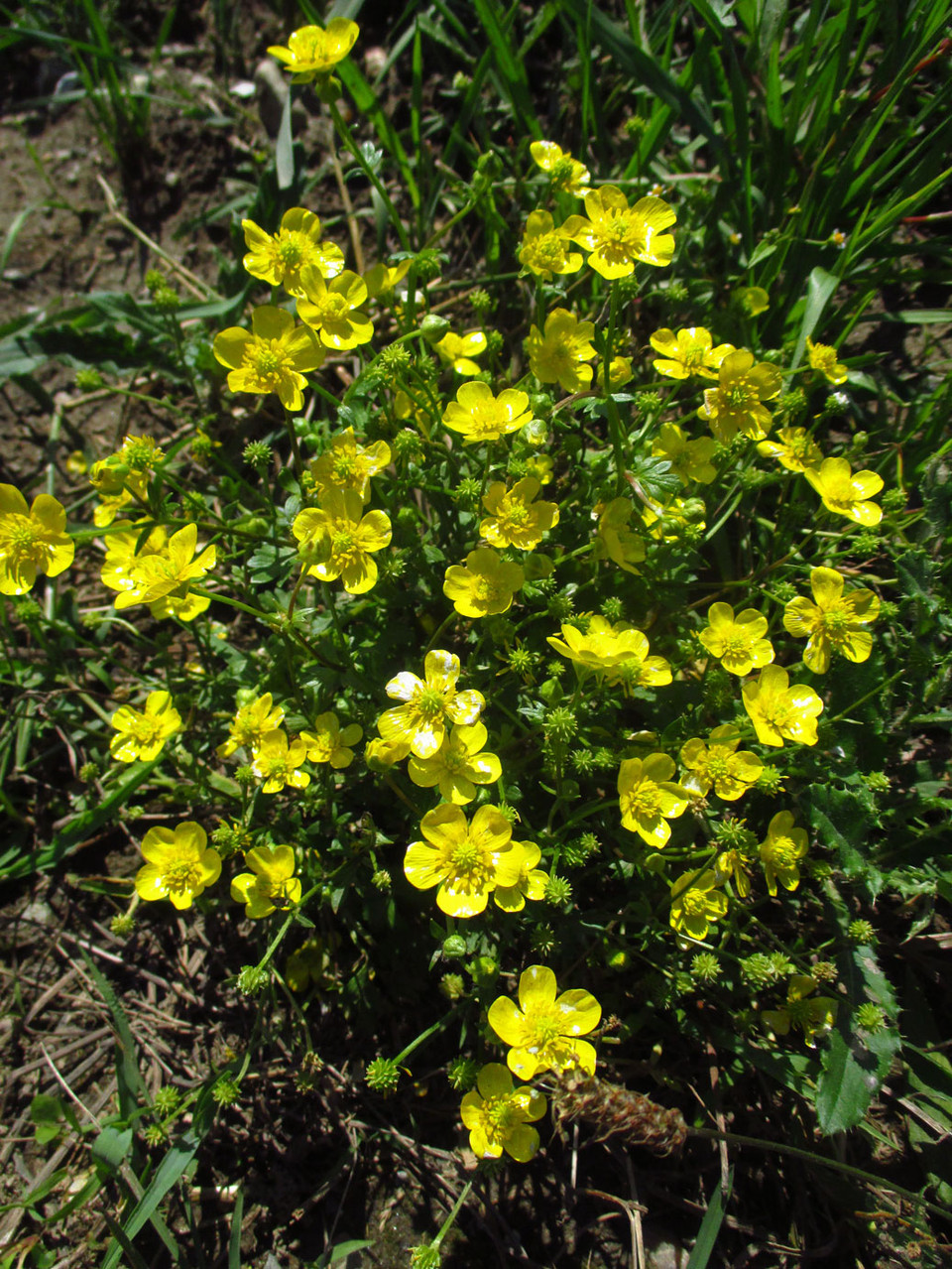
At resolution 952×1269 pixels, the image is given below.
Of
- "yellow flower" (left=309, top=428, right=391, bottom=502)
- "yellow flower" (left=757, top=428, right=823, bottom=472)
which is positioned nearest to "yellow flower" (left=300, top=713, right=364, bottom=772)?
"yellow flower" (left=309, top=428, right=391, bottom=502)

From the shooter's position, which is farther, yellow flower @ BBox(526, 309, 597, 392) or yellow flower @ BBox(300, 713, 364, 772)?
yellow flower @ BBox(526, 309, 597, 392)

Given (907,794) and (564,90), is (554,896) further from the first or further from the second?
(564,90)

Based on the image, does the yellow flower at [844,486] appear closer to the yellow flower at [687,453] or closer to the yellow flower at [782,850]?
the yellow flower at [687,453]

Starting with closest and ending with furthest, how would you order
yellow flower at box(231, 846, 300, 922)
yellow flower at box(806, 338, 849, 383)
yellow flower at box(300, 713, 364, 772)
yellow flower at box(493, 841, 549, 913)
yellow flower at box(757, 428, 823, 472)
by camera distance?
yellow flower at box(493, 841, 549, 913)
yellow flower at box(231, 846, 300, 922)
yellow flower at box(300, 713, 364, 772)
yellow flower at box(757, 428, 823, 472)
yellow flower at box(806, 338, 849, 383)

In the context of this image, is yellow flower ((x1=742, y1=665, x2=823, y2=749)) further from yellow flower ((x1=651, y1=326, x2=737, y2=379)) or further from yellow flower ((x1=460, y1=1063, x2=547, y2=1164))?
yellow flower ((x1=460, y1=1063, x2=547, y2=1164))

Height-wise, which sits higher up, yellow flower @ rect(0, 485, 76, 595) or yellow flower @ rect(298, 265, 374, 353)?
yellow flower @ rect(298, 265, 374, 353)

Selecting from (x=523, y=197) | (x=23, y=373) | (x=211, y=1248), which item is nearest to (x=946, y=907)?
(x=211, y=1248)

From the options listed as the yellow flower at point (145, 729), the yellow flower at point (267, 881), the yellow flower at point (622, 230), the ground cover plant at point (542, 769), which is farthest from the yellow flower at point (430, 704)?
the yellow flower at point (622, 230)
